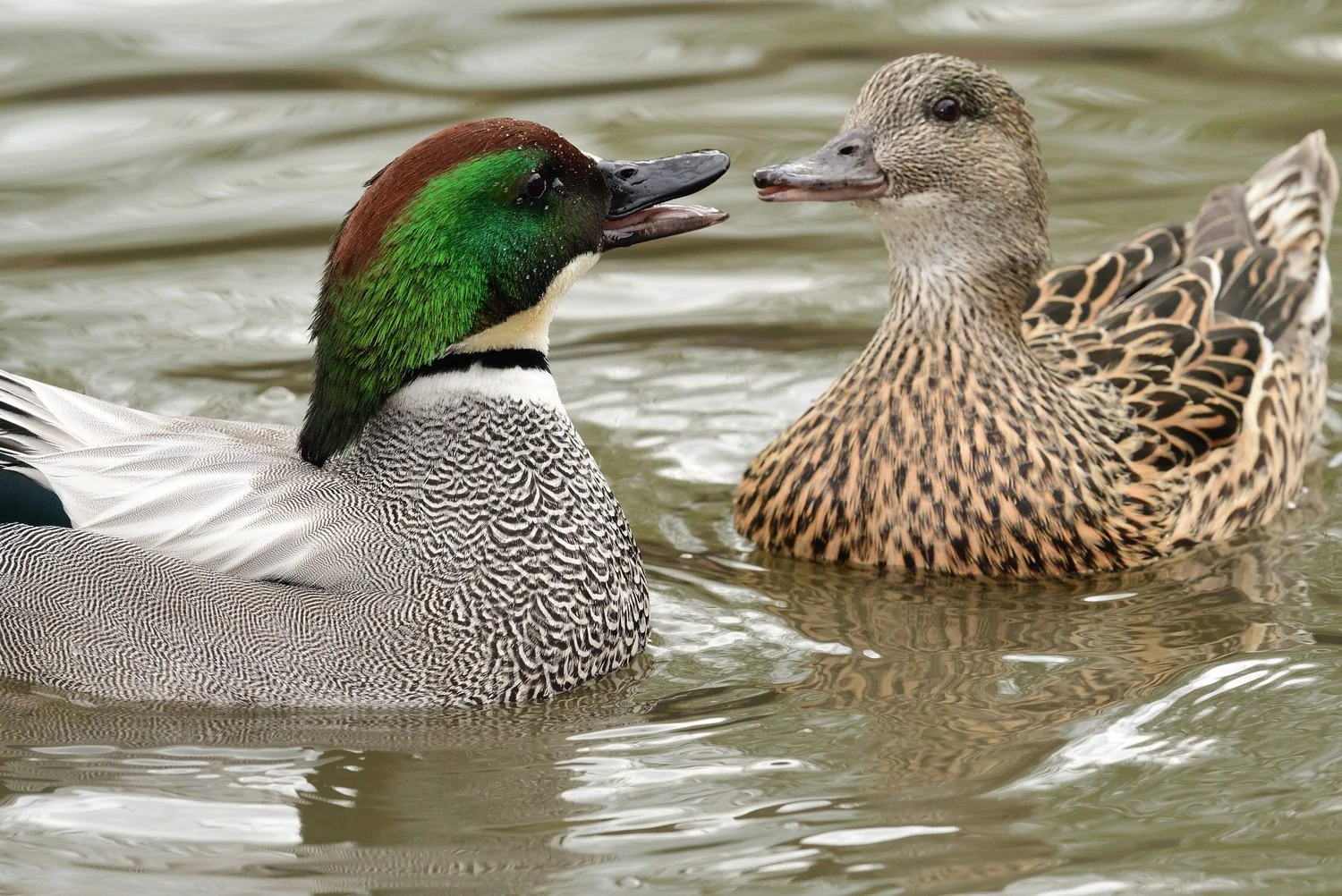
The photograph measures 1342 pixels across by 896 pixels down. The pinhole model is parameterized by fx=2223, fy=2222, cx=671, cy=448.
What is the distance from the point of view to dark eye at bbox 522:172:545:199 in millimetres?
6969

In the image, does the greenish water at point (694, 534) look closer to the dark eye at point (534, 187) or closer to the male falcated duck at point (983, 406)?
the male falcated duck at point (983, 406)

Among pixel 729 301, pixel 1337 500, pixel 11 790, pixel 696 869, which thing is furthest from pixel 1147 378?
pixel 11 790

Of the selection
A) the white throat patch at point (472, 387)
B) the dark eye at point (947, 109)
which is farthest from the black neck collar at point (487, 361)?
the dark eye at point (947, 109)

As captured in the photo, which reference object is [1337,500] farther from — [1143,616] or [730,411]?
[730,411]

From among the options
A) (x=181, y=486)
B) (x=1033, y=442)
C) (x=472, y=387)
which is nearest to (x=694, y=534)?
(x=1033, y=442)

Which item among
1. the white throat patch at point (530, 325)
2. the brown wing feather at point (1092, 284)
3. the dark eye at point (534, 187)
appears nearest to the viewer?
the dark eye at point (534, 187)

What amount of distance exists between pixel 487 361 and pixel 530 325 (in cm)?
18

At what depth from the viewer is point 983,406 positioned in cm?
836

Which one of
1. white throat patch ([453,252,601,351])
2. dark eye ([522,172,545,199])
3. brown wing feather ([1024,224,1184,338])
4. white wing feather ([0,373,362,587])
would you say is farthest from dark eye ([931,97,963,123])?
white wing feather ([0,373,362,587])

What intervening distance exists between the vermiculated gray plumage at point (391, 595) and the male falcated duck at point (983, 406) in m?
1.29

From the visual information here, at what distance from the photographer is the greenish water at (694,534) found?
6066mm

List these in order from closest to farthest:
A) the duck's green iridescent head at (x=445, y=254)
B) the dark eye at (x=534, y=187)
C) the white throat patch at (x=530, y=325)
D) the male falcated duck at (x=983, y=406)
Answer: the duck's green iridescent head at (x=445, y=254)
the dark eye at (x=534, y=187)
the white throat patch at (x=530, y=325)
the male falcated duck at (x=983, y=406)

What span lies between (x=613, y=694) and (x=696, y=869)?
4.56ft

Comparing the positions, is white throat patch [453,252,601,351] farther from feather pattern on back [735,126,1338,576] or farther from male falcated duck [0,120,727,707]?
feather pattern on back [735,126,1338,576]
